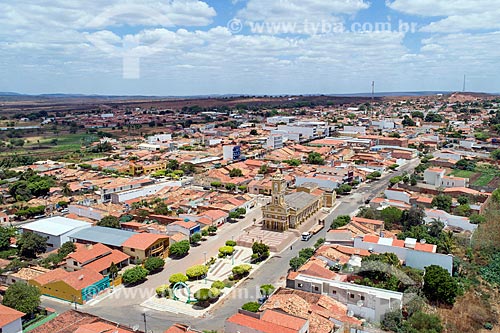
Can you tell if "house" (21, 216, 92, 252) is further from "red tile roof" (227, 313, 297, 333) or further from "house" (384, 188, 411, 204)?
"house" (384, 188, 411, 204)

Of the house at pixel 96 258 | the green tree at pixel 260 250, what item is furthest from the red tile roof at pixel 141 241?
the green tree at pixel 260 250

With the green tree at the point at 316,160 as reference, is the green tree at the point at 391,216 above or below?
below

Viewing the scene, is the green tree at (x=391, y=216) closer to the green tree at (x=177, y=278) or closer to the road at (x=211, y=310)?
the road at (x=211, y=310)

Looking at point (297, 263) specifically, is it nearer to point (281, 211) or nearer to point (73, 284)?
point (281, 211)

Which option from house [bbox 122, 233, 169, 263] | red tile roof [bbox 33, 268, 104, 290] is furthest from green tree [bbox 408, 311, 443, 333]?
red tile roof [bbox 33, 268, 104, 290]

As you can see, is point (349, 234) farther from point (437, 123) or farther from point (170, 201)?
point (437, 123)
